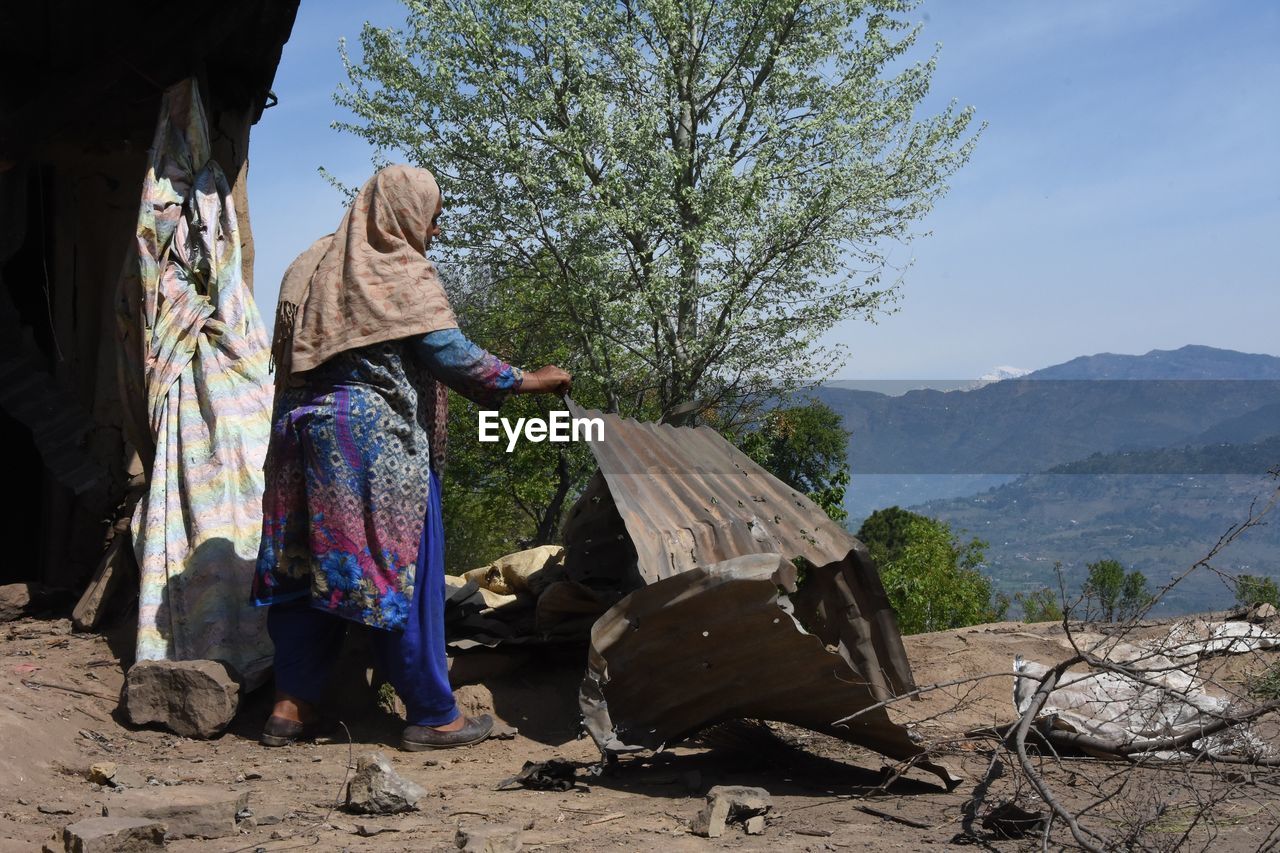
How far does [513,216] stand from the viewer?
1211 centimetres

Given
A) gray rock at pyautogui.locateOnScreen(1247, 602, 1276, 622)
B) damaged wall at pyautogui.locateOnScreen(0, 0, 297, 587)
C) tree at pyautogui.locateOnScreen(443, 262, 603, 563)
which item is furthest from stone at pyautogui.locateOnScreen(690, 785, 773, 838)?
tree at pyautogui.locateOnScreen(443, 262, 603, 563)

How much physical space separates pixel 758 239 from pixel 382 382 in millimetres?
8522

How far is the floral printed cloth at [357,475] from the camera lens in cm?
379

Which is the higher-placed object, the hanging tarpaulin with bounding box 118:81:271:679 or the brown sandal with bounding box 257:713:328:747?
the hanging tarpaulin with bounding box 118:81:271:679

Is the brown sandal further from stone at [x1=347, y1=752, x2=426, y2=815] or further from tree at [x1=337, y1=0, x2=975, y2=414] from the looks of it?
tree at [x1=337, y1=0, x2=975, y2=414]

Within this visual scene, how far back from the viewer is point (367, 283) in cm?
386

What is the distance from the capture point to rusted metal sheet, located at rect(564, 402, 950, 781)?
10.9 ft

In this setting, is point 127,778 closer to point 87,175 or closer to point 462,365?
point 462,365

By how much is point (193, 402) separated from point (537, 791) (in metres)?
2.39

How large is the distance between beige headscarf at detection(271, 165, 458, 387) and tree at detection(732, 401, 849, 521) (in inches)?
363

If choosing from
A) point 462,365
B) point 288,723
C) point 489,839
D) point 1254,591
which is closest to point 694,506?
point 462,365

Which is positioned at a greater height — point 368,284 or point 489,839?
point 368,284

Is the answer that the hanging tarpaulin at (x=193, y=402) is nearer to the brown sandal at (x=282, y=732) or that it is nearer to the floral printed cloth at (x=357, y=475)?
the brown sandal at (x=282, y=732)

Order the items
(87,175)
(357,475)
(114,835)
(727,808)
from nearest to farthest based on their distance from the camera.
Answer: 1. (114,835)
2. (727,808)
3. (357,475)
4. (87,175)
